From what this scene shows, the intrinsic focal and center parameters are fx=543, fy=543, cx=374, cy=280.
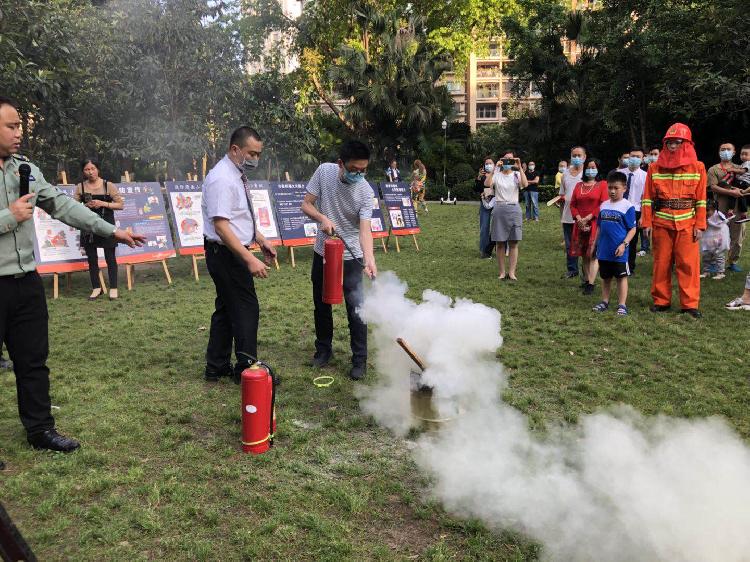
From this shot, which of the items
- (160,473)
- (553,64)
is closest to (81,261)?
(160,473)

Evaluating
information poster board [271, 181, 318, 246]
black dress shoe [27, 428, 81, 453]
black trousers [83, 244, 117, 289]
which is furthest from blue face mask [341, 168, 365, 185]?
information poster board [271, 181, 318, 246]

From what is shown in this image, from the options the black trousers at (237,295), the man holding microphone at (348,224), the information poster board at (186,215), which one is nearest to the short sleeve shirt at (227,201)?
the black trousers at (237,295)

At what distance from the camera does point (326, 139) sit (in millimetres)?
32656

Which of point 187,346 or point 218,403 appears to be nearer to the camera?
point 218,403

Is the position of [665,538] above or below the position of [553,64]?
below

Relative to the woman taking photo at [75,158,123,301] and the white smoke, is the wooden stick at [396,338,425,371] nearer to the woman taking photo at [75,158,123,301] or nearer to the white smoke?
the white smoke

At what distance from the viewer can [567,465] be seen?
11.3 feet

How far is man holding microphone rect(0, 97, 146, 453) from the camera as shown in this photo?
339 centimetres

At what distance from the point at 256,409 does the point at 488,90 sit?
7310 cm

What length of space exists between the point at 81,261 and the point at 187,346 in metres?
4.30

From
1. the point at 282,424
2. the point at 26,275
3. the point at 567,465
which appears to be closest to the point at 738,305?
the point at 567,465

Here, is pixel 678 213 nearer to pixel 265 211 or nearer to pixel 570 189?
pixel 570 189

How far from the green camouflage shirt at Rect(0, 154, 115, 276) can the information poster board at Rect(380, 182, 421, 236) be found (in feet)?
31.1

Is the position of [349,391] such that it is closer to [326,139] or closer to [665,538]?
[665,538]
